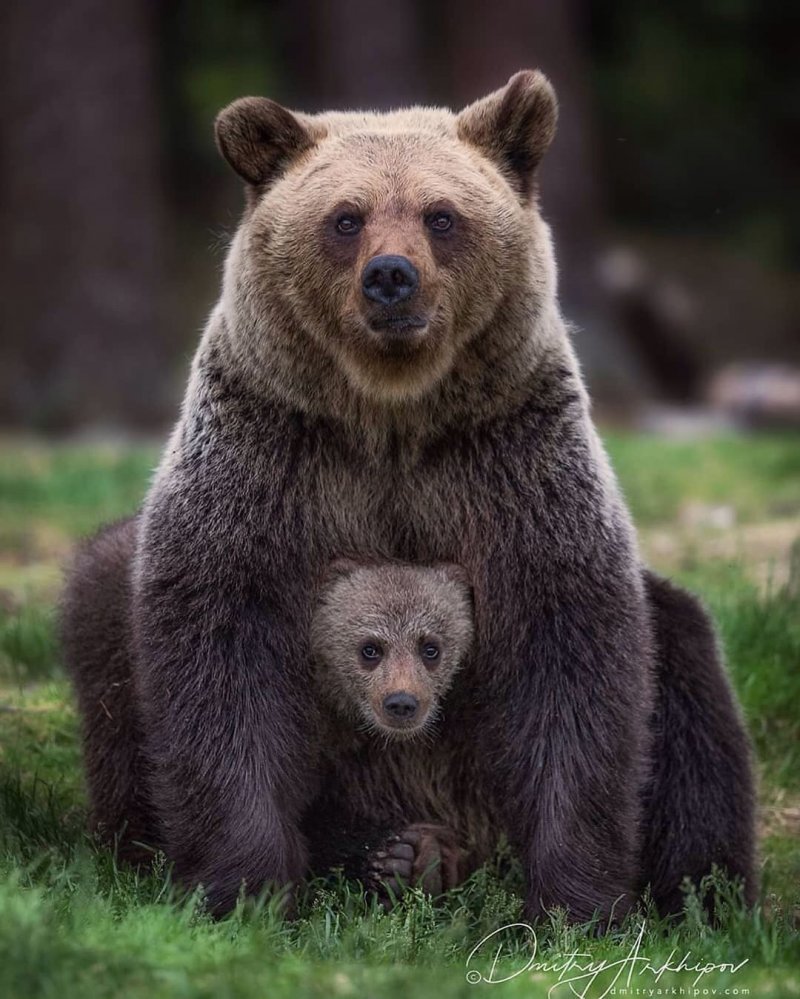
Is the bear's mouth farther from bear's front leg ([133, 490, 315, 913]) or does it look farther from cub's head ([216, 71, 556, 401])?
bear's front leg ([133, 490, 315, 913])

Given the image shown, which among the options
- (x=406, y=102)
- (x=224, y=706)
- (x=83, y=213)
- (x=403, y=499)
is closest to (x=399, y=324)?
(x=403, y=499)

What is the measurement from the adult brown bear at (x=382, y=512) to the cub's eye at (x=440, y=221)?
11 mm

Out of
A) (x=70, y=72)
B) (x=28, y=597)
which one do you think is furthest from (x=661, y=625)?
(x=70, y=72)

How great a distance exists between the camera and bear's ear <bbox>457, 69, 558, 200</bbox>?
608 cm

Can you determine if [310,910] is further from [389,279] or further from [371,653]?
[389,279]

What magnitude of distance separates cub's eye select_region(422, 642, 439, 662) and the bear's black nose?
0.73 ft

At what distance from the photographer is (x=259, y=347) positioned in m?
5.82

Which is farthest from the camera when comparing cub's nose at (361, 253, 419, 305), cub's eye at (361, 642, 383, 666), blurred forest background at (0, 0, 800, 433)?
blurred forest background at (0, 0, 800, 433)

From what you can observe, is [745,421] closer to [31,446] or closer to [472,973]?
[31,446]

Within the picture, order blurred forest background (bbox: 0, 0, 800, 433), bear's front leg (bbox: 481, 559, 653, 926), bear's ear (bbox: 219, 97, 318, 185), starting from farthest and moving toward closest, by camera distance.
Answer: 1. blurred forest background (bbox: 0, 0, 800, 433)
2. bear's ear (bbox: 219, 97, 318, 185)
3. bear's front leg (bbox: 481, 559, 653, 926)

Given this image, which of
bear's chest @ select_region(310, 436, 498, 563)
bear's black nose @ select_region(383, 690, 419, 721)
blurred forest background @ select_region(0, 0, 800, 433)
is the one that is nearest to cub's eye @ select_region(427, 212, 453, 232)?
bear's chest @ select_region(310, 436, 498, 563)

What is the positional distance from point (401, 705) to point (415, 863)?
2.18 feet

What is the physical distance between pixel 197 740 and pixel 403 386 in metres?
1.34

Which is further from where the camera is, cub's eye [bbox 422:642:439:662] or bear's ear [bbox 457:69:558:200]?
bear's ear [bbox 457:69:558:200]
